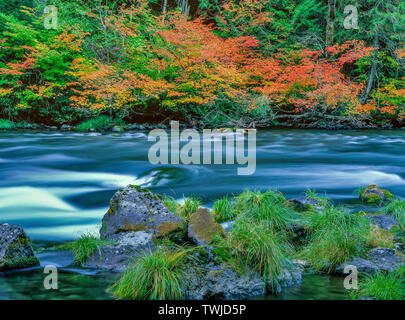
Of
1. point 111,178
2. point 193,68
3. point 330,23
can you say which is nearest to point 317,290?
point 111,178

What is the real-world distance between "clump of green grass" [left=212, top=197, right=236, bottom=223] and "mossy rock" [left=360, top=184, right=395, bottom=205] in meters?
2.27

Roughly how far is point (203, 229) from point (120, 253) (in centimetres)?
90

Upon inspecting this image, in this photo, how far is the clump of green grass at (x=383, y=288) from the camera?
2738 mm

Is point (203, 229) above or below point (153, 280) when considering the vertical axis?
above

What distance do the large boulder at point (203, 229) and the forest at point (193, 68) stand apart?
10.7 m

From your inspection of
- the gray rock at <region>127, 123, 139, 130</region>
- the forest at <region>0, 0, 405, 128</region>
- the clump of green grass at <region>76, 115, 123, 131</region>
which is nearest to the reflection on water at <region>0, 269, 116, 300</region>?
the forest at <region>0, 0, 405, 128</region>

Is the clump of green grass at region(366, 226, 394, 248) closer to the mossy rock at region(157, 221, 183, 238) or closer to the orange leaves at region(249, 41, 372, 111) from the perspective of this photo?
the mossy rock at region(157, 221, 183, 238)

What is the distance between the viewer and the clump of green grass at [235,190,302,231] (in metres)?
4.21

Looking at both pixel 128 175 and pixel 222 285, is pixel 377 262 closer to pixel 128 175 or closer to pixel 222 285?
pixel 222 285

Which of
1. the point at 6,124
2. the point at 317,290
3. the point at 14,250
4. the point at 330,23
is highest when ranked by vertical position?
the point at 330,23

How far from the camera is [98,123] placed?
15.8 m

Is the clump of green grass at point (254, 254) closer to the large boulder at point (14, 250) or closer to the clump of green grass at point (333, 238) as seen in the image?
the clump of green grass at point (333, 238)

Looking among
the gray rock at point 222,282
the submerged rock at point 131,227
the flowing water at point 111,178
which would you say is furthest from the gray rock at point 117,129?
the gray rock at point 222,282

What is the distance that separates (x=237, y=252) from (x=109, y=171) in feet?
16.7
